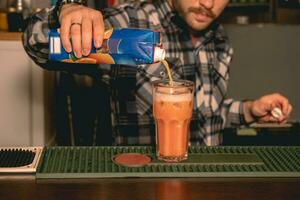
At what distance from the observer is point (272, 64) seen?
112 inches

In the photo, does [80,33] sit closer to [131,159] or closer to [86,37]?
[86,37]

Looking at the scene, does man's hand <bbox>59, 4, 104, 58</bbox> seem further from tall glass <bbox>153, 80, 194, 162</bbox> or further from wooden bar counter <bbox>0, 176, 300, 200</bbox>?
wooden bar counter <bbox>0, 176, 300, 200</bbox>

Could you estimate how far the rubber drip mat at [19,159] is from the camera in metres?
1.01

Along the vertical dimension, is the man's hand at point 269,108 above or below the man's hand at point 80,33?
below

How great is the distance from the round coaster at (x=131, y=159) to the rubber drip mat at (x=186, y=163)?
0.01 meters

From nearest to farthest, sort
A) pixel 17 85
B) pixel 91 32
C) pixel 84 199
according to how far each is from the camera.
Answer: pixel 84 199 → pixel 91 32 → pixel 17 85

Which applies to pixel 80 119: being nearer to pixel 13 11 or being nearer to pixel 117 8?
pixel 13 11

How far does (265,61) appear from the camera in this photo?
9.34ft

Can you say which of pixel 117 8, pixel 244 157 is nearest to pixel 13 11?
pixel 117 8

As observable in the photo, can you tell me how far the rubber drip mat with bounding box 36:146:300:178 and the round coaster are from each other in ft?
0.04

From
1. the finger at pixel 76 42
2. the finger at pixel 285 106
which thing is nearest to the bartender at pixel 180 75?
the finger at pixel 285 106

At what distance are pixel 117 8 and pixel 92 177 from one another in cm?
91

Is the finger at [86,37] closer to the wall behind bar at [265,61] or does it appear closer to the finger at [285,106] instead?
the finger at [285,106]

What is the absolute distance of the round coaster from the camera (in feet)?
3.47
